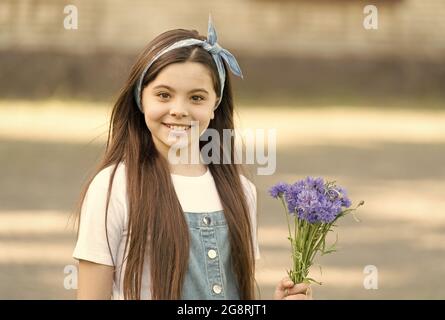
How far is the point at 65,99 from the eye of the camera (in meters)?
11.3

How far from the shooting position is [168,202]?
7.52ft

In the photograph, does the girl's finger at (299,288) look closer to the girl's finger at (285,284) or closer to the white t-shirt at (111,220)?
the girl's finger at (285,284)

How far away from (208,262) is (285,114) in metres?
8.91

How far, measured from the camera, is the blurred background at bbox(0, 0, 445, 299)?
554cm

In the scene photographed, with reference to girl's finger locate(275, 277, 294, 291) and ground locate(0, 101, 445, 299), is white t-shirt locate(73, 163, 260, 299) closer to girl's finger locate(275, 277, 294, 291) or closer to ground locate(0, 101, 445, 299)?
girl's finger locate(275, 277, 294, 291)

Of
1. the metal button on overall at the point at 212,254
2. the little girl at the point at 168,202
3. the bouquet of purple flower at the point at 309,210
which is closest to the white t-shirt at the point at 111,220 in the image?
the little girl at the point at 168,202

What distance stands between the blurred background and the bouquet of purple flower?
2620 mm

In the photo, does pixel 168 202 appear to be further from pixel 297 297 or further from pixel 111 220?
pixel 297 297

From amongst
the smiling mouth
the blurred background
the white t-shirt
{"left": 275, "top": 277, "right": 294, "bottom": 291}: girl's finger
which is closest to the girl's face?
the smiling mouth

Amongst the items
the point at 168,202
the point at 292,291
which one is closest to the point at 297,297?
the point at 292,291

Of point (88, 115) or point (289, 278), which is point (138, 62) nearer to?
point (289, 278)

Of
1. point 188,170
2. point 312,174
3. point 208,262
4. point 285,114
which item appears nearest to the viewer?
point 208,262

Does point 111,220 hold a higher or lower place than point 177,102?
lower

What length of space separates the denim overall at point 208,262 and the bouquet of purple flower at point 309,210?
14cm
